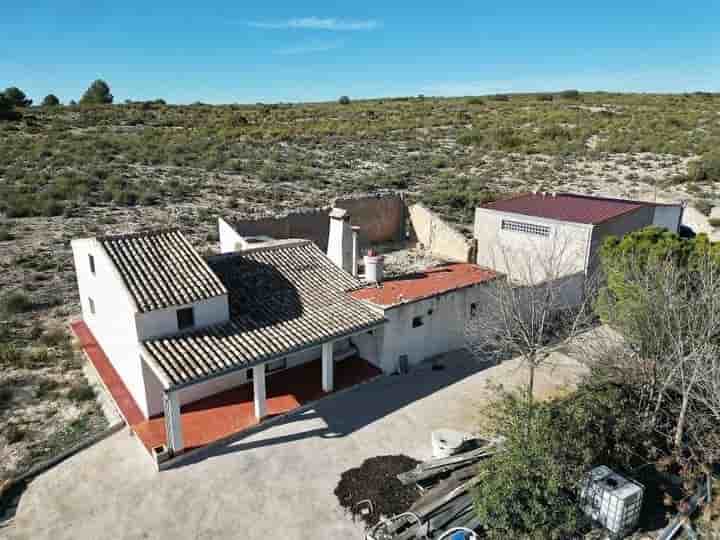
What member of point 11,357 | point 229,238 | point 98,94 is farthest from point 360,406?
point 98,94

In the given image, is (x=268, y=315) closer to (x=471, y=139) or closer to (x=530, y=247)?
(x=530, y=247)

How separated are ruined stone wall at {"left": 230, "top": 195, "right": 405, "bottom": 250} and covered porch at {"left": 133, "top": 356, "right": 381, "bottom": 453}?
30.3ft

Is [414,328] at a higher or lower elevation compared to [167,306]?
lower

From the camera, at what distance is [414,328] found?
17.0 meters

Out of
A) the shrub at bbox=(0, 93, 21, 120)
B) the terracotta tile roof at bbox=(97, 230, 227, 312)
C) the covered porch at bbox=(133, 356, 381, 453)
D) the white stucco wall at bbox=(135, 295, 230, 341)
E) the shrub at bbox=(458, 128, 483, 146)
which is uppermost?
the shrub at bbox=(0, 93, 21, 120)

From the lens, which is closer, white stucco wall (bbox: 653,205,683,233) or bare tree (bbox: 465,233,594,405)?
bare tree (bbox: 465,233,594,405)

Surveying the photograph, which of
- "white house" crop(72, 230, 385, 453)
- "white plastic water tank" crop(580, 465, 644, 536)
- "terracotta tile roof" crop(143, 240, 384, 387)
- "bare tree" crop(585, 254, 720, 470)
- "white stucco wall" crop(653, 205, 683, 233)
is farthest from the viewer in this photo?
"white stucco wall" crop(653, 205, 683, 233)

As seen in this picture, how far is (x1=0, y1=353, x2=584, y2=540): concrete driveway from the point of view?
1058 centimetres

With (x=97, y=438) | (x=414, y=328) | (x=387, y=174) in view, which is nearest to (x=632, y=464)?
(x=414, y=328)

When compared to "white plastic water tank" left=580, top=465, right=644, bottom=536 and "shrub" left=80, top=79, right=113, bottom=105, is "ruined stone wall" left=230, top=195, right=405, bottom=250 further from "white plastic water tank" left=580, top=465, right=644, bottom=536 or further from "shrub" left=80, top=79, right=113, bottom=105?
"shrub" left=80, top=79, right=113, bottom=105

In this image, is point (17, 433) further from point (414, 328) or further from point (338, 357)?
point (414, 328)

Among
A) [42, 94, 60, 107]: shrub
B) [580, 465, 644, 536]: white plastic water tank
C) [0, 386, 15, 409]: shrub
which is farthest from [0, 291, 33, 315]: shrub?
[42, 94, 60, 107]: shrub

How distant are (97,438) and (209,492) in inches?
151

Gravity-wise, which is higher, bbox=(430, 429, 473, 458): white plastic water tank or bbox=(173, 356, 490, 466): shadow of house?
bbox=(430, 429, 473, 458): white plastic water tank
